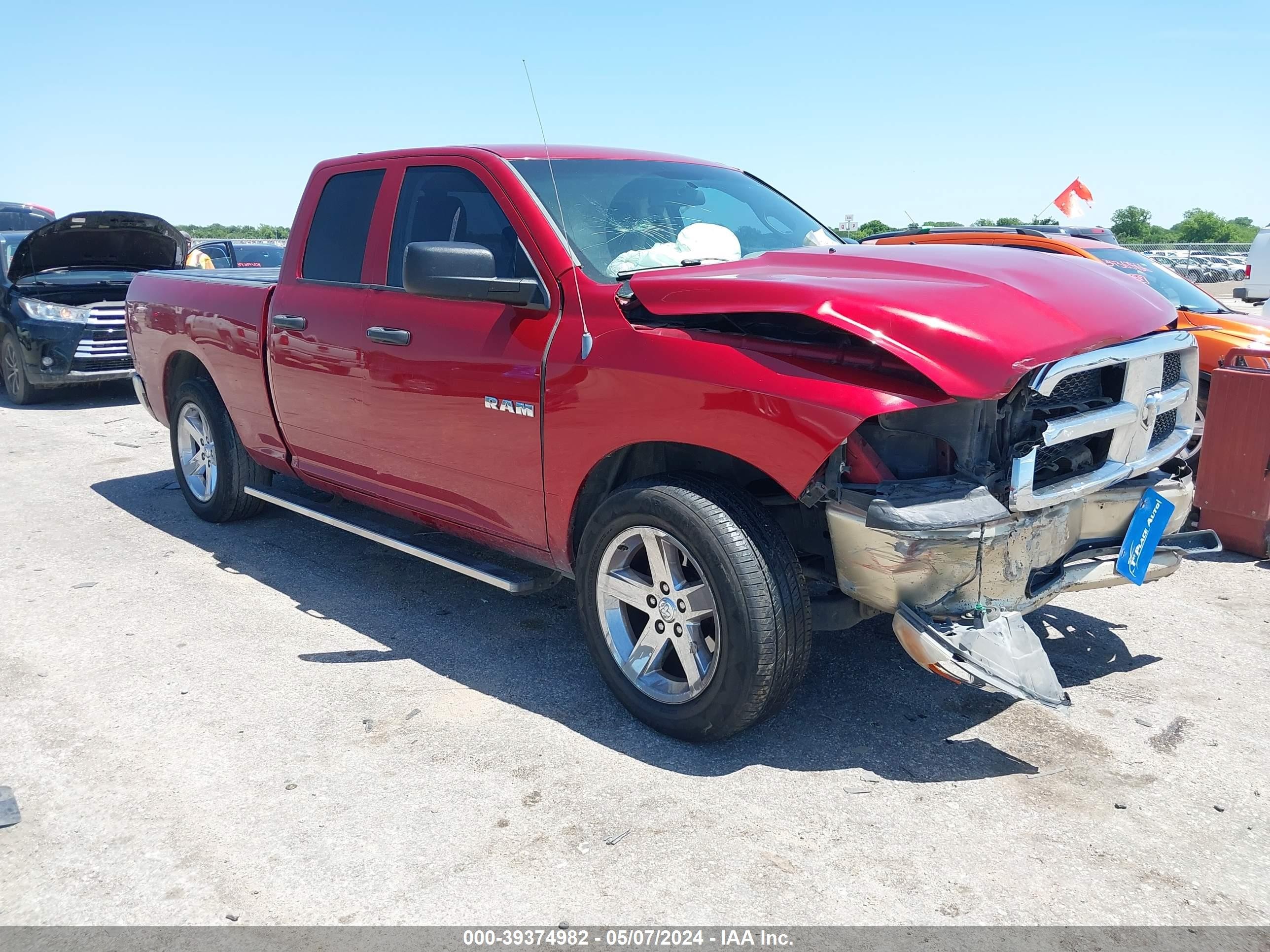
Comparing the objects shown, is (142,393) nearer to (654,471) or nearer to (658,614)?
(654,471)

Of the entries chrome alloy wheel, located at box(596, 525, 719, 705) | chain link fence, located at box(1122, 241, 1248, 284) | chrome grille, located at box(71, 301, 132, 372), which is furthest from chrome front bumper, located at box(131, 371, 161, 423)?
chain link fence, located at box(1122, 241, 1248, 284)

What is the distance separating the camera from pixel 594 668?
412cm

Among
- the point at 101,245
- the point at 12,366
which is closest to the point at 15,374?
the point at 12,366

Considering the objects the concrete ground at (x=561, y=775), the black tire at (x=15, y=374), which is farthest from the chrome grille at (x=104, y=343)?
the concrete ground at (x=561, y=775)

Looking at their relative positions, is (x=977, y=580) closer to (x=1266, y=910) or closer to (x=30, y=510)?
(x=1266, y=910)

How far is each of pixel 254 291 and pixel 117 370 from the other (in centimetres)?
658

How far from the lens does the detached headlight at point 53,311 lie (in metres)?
10.6

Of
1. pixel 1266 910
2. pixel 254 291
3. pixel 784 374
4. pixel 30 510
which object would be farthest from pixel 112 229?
pixel 1266 910

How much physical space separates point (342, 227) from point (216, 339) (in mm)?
1264

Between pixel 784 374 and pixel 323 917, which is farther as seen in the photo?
pixel 784 374

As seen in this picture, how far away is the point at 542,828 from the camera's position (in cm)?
299

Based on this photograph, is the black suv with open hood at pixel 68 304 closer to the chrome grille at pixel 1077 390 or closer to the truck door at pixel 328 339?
the truck door at pixel 328 339

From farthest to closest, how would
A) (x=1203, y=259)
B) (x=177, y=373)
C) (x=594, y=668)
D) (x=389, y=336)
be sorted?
(x=1203, y=259), (x=177, y=373), (x=389, y=336), (x=594, y=668)

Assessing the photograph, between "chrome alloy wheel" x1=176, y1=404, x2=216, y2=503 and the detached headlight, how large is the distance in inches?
214
